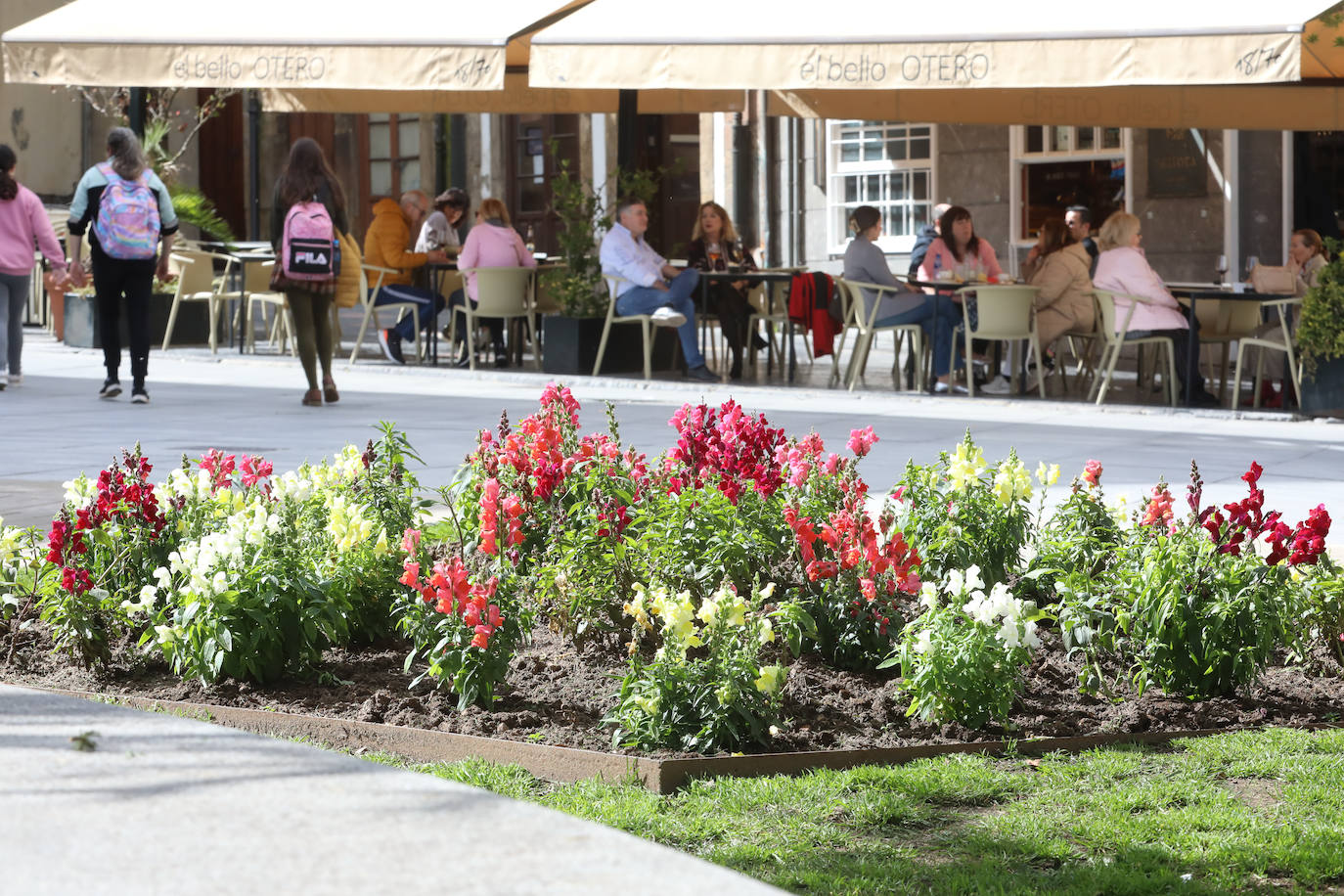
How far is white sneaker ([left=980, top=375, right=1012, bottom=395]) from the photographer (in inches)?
539

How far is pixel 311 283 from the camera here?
40.1 feet

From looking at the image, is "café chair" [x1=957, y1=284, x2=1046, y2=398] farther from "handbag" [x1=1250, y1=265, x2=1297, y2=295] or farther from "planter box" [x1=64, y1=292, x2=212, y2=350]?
"planter box" [x1=64, y1=292, x2=212, y2=350]

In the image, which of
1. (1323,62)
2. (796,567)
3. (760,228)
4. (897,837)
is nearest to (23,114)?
(760,228)

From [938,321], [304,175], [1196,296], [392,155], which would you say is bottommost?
[938,321]

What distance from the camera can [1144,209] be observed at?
16.4 m

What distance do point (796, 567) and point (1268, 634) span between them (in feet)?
4.79

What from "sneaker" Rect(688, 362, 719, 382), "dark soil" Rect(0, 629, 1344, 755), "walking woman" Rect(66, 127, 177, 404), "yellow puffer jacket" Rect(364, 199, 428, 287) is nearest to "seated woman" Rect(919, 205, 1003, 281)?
"sneaker" Rect(688, 362, 719, 382)

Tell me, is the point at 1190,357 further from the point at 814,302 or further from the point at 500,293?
the point at 500,293

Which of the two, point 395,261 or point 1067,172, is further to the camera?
point 1067,172

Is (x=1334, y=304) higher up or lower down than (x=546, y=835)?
higher up

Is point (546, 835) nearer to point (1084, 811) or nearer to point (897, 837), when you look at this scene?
point (897, 837)

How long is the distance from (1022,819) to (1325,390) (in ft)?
27.7

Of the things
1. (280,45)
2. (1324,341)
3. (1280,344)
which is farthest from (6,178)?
(1324,341)

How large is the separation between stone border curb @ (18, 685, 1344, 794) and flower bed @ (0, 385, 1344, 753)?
3.7 inches
